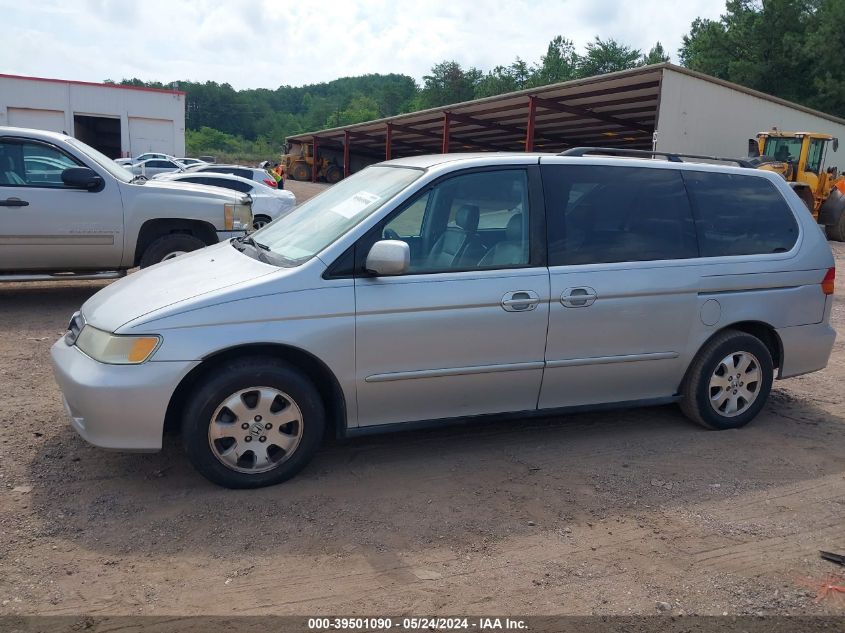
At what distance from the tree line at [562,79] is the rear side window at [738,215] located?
128ft

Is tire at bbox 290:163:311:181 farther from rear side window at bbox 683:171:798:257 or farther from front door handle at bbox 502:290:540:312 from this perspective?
front door handle at bbox 502:290:540:312

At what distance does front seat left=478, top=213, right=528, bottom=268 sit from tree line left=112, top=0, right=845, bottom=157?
134 ft

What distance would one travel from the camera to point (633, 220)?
4.60 meters

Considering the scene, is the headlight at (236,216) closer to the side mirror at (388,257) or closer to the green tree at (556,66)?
the side mirror at (388,257)

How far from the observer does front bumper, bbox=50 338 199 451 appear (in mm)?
3559

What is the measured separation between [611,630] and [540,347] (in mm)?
1778

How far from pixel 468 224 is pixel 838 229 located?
1891 centimetres

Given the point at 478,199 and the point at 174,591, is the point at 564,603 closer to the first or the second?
the point at 174,591

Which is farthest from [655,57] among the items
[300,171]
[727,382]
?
[727,382]

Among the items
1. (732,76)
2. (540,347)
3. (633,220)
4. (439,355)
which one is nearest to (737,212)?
(633,220)

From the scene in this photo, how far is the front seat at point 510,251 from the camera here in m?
4.21

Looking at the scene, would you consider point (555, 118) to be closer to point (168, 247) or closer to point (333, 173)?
point (168, 247)

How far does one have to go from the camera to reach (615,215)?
179 inches

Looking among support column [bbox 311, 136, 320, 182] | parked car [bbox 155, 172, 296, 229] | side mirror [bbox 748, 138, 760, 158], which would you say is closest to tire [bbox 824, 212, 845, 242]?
side mirror [bbox 748, 138, 760, 158]
